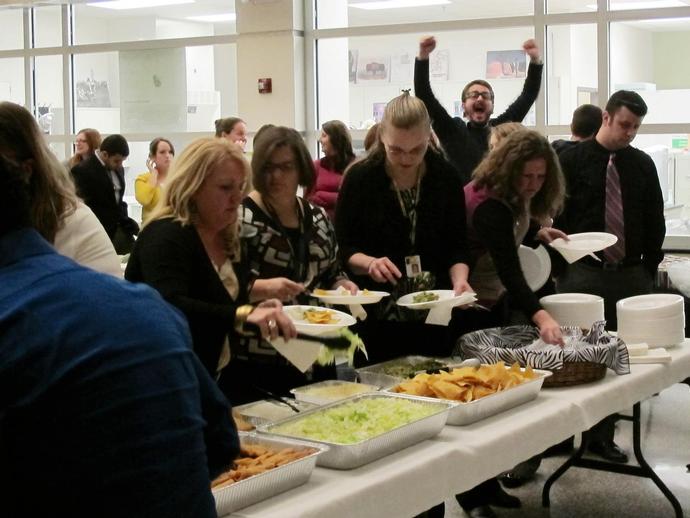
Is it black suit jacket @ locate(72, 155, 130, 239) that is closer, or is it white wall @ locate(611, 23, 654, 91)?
black suit jacket @ locate(72, 155, 130, 239)

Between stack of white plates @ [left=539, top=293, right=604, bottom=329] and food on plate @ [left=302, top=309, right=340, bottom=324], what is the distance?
924mm

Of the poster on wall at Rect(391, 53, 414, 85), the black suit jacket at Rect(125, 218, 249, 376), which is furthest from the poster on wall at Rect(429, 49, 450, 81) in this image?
the black suit jacket at Rect(125, 218, 249, 376)

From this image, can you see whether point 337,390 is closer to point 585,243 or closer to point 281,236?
point 281,236

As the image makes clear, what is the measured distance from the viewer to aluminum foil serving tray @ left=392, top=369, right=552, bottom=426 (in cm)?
232

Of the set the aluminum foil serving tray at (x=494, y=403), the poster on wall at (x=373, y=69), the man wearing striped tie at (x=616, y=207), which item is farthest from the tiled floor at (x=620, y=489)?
the poster on wall at (x=373, y=69)

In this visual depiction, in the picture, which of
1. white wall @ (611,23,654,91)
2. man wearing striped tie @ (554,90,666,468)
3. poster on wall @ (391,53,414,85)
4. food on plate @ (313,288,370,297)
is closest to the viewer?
food on plate @ (313,288,370,297)

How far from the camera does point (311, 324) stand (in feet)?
7.80

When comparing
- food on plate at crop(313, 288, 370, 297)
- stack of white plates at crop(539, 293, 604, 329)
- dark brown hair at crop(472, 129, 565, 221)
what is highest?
dark brown hair at crop(472, 129, 565, 221)

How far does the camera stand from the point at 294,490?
1877mm

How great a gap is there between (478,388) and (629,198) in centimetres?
203

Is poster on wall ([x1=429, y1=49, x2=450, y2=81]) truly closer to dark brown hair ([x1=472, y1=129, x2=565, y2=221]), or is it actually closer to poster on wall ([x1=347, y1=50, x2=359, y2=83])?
poster on wall ([x1=347, y1=50, x2=359, y2=83])

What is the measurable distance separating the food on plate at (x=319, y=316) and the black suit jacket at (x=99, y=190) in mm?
4252

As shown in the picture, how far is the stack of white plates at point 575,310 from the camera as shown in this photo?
3143mm

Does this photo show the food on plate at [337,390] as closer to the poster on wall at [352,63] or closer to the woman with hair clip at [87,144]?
the woman with hair clip at [87,144]
